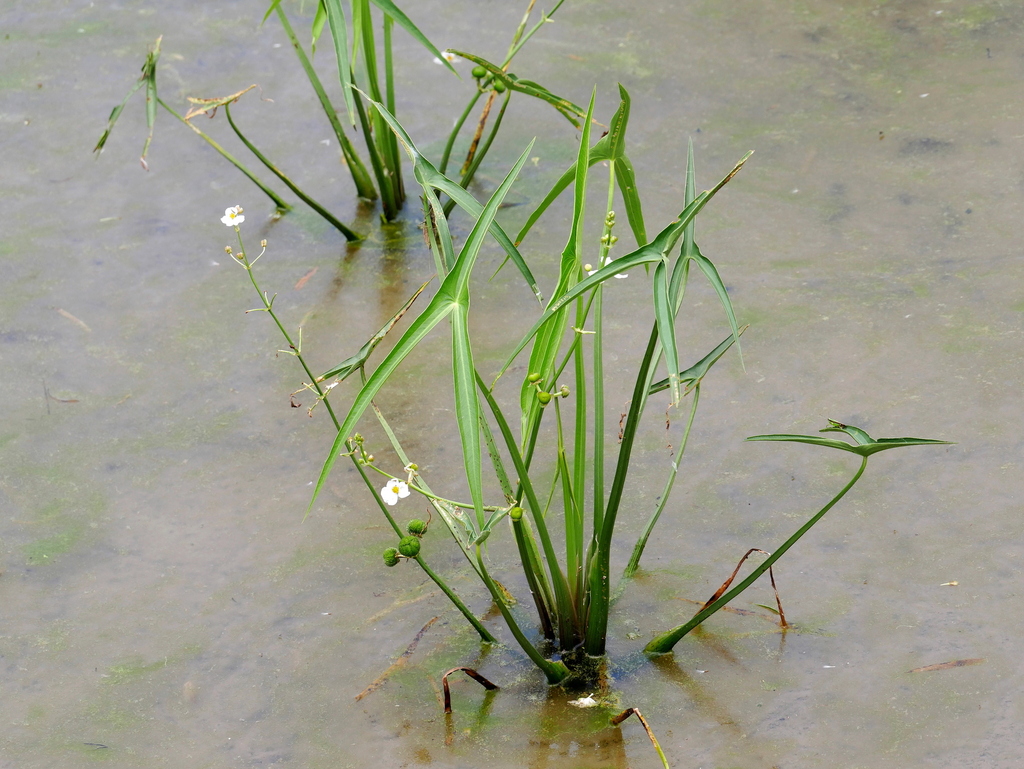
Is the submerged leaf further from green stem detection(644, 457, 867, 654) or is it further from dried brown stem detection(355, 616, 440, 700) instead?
dried brown stem detection(355, 616, 440, 700)

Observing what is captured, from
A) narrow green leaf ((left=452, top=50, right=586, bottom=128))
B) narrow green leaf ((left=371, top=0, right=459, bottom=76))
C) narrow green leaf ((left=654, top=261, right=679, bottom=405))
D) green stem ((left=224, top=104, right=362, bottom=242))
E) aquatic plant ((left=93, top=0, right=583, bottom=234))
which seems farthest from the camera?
green stem ((left=224, top=104, right=362, bottom=242))

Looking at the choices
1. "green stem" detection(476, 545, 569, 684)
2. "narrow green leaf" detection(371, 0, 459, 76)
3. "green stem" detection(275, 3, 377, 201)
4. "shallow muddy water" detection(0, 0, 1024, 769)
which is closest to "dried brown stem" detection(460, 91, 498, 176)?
"shallow muddy water" detection(0, 0, 1024, 769)

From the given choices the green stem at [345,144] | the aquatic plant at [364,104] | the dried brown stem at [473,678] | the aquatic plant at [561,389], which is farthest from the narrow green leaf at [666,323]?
the green stem at [345,144]

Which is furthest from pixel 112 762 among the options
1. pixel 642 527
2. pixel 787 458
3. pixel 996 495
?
pixel 996 495

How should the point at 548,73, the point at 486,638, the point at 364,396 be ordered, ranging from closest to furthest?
1. the point at 364,396
2. the point at 486,638
3. the point at 548,73

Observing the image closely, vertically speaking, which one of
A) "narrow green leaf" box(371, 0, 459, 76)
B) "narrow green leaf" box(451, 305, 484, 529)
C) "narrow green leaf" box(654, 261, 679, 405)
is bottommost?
"narrow green leaf" box(451, 305, 484, 529)

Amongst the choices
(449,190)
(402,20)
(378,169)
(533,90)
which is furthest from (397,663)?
(378,169)

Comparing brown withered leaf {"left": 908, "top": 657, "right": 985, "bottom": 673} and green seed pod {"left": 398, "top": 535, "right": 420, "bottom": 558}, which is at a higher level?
green seed pod {"left": 398, "top": 535, "right": 420, "bottom": 558}

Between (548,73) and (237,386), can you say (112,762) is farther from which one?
(548,73)
